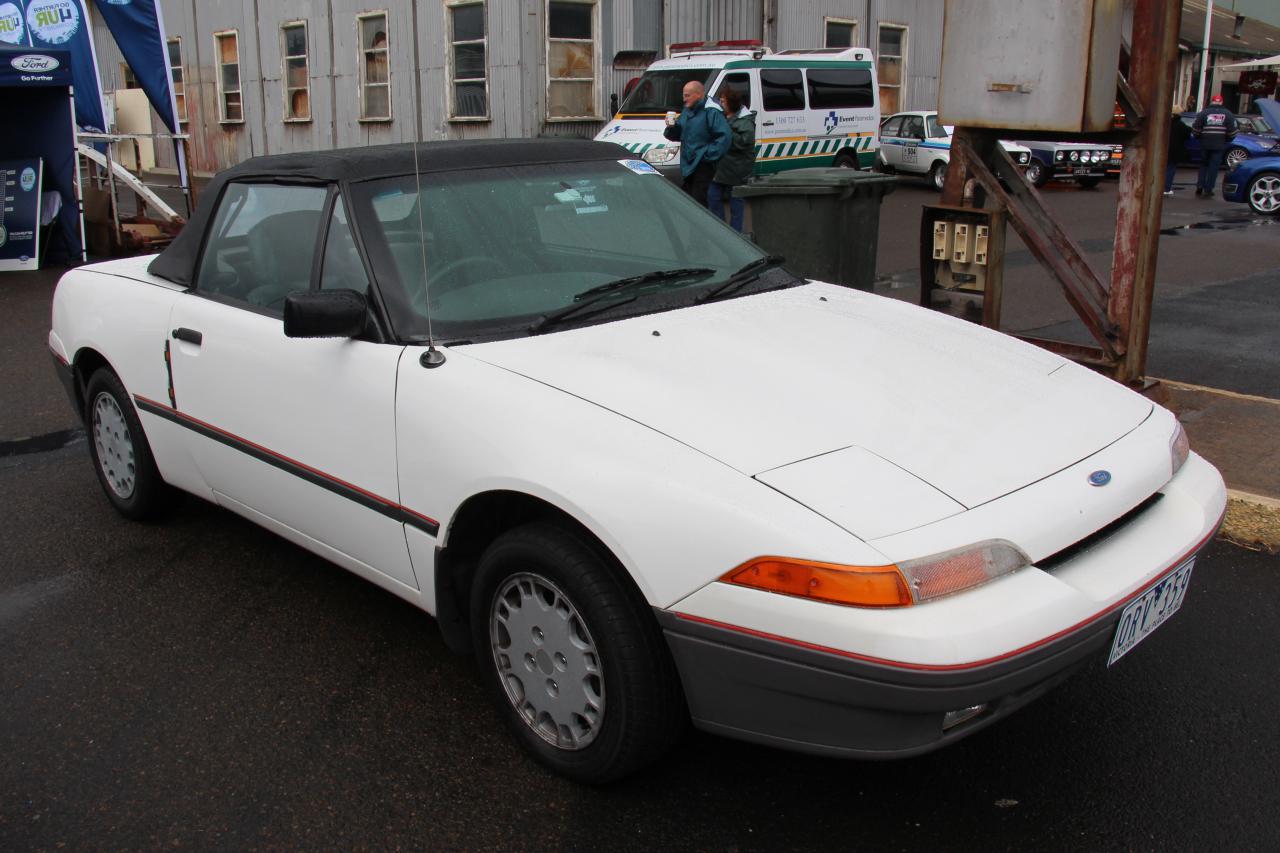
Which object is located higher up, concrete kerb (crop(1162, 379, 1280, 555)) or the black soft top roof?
the black soft top roof

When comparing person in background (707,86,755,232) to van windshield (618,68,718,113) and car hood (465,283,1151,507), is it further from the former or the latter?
car hood (465,283,1151,507)

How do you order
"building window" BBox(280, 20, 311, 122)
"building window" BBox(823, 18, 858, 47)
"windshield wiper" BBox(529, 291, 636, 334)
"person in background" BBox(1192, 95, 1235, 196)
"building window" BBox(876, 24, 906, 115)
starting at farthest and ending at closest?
1. "building window" BBox(876, 24, 906, 115)
2. "building window" BBox(280, 20, 311, 122)
3. "building window" BBox(823, 18, 858, 47)
4. "person in background" BBox(1192, 95, 1235, 196)
5. "windshield wiper" BBox(529, 291, 636, 334)

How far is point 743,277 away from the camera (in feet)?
12.3

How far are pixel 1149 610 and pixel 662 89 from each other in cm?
1531

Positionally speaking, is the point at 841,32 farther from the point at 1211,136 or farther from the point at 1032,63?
the point at 1032,63

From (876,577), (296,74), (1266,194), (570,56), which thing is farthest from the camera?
(296,74)

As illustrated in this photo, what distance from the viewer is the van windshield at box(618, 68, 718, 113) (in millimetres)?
16891

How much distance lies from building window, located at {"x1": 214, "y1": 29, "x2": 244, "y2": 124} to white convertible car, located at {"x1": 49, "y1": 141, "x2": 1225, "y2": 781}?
967 inches

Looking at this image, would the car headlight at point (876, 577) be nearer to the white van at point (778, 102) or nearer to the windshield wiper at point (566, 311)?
the windshield wiper at point (566, 311)

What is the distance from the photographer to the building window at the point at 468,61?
67.2 ft

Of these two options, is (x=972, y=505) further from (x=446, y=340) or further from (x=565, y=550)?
(x=446, y=340)

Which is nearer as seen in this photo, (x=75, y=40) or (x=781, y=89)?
(x=75, y=40)

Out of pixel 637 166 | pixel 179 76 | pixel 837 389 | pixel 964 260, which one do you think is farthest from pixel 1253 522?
pixel 179 76

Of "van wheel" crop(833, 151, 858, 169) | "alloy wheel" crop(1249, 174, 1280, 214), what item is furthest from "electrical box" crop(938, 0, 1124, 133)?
"van wheel" crop(833, 151, 858, 169)
